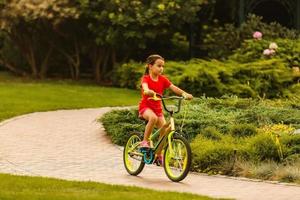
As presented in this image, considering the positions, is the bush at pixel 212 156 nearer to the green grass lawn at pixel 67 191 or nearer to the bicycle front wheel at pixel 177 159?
the bicycle front wheel at pixel 177 159

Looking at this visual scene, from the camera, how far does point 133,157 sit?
10664 millimetres

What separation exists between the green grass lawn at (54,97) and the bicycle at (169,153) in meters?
6.56

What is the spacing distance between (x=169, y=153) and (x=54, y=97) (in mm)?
11190

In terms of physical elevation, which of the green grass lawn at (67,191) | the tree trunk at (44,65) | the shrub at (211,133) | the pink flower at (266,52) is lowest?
the green grass lawn at (67,191)

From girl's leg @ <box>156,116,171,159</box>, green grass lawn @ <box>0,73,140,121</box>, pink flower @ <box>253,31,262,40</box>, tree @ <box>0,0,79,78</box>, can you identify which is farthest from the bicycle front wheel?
tree @ <box>0,0,79,78</box>

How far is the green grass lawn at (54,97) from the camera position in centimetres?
1864

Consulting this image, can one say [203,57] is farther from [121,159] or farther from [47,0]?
[121,159]

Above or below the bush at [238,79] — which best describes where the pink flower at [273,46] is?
above

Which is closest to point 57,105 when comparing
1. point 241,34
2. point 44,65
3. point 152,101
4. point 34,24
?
point 34,24

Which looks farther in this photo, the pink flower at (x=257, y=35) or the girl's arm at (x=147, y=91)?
the pink flower at (x=257, y=35)

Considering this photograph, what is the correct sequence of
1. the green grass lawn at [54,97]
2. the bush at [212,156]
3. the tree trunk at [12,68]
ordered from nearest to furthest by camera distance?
the bush at [212,156] < the green grass lawn at [54,97] < the tree trunk at [12,68]

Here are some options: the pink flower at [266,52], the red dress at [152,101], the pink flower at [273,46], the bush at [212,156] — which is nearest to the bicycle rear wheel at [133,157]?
the red dress at [152,101]

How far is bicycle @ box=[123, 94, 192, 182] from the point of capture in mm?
9703

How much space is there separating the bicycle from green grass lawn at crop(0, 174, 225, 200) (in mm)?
820
